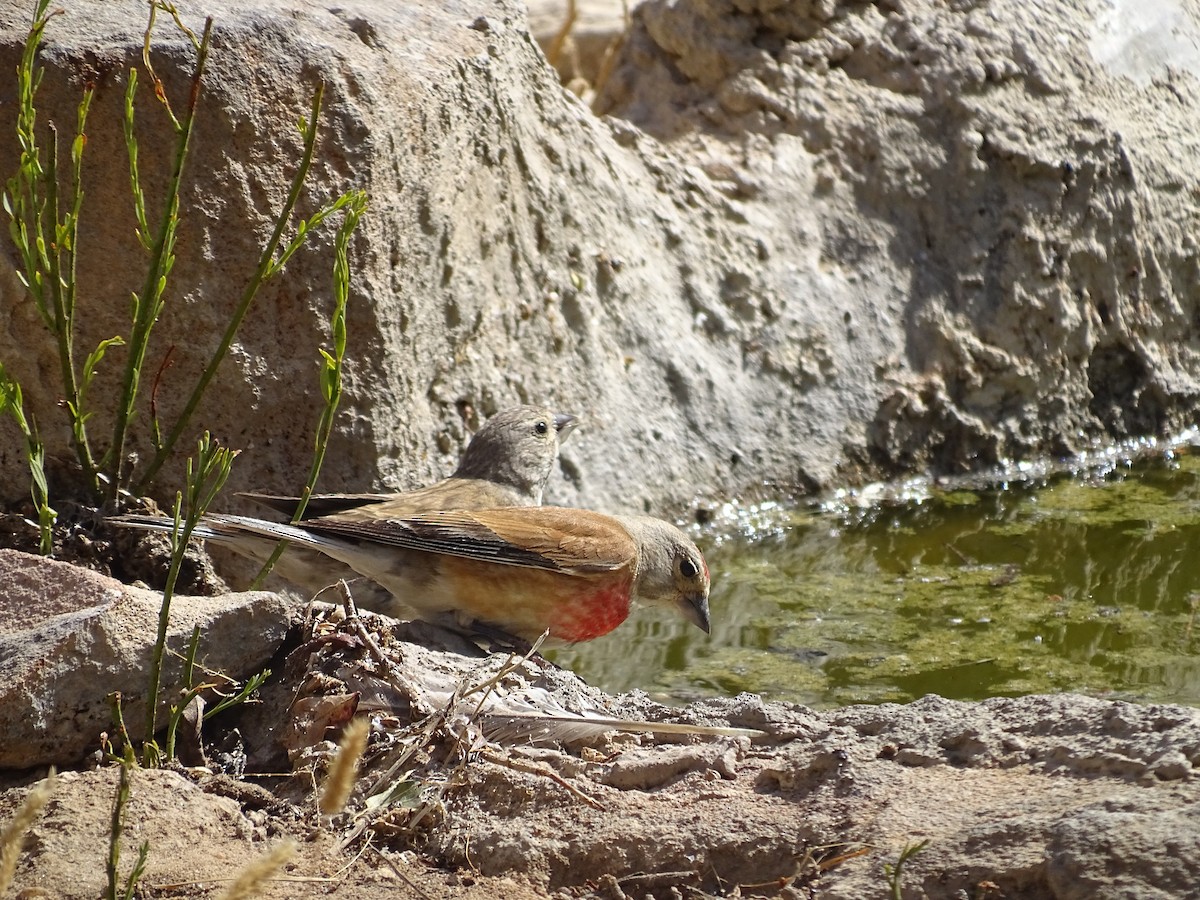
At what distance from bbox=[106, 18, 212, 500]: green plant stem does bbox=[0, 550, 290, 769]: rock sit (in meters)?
0.64

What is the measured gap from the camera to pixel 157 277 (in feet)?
12.3

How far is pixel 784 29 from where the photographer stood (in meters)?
8.64

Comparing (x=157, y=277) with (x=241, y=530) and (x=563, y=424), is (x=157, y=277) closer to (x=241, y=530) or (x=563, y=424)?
(x=241, y=530)

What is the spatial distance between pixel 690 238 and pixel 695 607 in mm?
3056

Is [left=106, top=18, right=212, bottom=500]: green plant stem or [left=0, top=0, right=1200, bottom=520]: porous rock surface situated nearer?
[left=106, top=18, right=212, bottom=500]: green plant stem

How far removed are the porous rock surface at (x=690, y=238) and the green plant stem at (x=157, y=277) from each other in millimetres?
980

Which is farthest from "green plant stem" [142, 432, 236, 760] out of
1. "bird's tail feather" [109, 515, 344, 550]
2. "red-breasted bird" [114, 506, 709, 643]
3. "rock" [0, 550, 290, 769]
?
"red-breasted bird" [114, 506, 709, 643]

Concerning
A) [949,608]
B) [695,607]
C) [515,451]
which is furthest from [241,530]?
[949,608]

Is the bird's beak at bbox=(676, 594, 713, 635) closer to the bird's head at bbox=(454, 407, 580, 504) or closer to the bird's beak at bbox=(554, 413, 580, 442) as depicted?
the bird's head at bbox=(454, 407, 580, 504)

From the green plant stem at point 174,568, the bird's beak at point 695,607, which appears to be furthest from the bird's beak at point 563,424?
the green plant stem at point 174,568

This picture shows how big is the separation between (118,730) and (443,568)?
1.40 metres

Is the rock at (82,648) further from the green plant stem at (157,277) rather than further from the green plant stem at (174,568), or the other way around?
the green plant stem at (157,277)

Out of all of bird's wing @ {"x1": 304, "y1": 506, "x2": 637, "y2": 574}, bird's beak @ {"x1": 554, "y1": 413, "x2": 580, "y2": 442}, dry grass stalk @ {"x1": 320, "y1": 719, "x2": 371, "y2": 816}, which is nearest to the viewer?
dry grass stalk @ {"x1": 320, "y1": 719, "x2": 371, "y2": 816}

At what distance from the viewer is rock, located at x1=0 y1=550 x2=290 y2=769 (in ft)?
10.6
